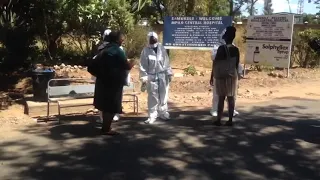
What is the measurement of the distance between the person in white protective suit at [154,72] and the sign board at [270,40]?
699cm

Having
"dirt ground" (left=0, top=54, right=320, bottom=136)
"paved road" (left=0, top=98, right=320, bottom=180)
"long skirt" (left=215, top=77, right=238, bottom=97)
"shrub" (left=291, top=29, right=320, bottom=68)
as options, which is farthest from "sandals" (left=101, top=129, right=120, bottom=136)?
"shrub" (left=291, top=29, right=320, bottom=68)

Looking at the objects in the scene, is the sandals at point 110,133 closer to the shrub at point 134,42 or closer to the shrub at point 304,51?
the shrub at point 134,42

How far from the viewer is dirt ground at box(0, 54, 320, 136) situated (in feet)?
28.2

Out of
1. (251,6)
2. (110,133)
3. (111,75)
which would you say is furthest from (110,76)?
(251,6)

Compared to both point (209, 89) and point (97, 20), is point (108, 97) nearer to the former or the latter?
point (209, 89)

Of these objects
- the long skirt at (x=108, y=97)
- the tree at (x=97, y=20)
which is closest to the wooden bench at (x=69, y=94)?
the long skirt at (x=108, y=97)

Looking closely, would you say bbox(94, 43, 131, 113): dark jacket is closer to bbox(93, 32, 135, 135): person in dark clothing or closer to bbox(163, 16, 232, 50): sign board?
bbox(93, 32, 135, 135): person in dark clothing

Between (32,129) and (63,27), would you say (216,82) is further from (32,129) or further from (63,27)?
(63,27)

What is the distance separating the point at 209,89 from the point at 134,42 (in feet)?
20.9

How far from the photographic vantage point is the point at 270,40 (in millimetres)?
13867

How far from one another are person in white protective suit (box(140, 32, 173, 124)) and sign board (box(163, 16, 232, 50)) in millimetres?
5147

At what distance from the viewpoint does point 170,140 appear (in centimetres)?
662

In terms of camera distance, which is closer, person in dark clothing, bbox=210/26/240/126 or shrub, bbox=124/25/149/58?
person in dark clothing, bbox=210/26/240/126

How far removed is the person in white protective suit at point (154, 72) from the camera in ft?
24.3
